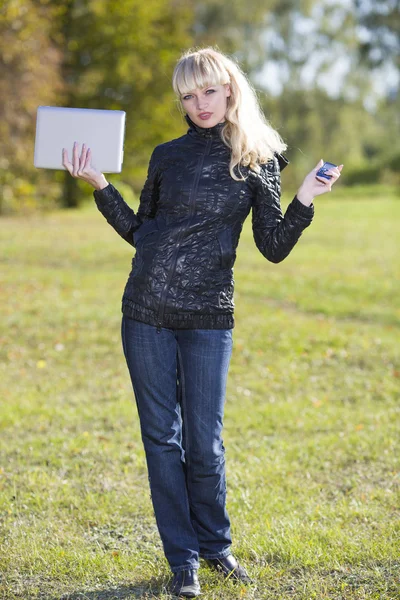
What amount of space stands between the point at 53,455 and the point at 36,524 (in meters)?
1.18

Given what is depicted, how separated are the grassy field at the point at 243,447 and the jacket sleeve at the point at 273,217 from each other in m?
1.39

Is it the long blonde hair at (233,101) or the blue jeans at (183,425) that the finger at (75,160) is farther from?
the blue jeans at (183,425)

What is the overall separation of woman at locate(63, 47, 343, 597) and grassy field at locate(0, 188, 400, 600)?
495mm

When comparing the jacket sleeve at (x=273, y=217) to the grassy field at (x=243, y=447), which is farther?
the grassy field at (x=243, y=447)

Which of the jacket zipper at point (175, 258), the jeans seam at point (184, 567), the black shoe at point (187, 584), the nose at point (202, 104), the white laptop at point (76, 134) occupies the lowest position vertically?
the black shoe at point (187, 584)

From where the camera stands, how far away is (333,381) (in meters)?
7.48

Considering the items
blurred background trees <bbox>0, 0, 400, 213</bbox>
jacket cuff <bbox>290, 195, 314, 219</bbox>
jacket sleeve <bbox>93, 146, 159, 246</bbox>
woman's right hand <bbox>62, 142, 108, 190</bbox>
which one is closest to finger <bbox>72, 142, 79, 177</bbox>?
woman's right hand <bbox>62, 142, 108, 190</bbox>

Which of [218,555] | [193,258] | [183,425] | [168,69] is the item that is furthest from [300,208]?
[168,69]

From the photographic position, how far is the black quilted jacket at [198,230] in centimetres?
319

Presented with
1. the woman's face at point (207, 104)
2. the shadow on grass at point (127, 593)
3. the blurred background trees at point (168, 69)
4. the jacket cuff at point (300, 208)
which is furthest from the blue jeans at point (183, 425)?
the blurred background trees at point (168, 69)

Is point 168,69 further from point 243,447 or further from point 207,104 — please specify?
point 207,104

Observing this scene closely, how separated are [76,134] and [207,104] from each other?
1.74ft

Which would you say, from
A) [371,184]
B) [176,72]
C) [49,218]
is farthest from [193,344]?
[371,184]

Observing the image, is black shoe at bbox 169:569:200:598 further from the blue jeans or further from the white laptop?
the white laptop
